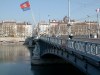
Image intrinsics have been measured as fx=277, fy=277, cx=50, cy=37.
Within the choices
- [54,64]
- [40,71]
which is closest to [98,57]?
[40,71]

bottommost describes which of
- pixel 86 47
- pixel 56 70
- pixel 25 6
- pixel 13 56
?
pixel 13 56

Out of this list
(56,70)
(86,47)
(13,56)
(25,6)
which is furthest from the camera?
(13,56)

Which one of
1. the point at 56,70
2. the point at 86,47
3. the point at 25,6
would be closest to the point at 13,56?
the point at 25,6

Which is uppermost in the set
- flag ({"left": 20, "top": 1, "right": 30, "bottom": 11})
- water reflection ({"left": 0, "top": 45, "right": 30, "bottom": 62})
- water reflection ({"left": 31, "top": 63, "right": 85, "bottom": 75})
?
flag ({"left": 20, "top": 1, "right": 30, "bottom": 11})

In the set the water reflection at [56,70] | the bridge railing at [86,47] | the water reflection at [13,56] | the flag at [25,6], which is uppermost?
the flag at [25,6]

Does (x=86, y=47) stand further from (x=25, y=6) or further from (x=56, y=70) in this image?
(x=25, y=6)

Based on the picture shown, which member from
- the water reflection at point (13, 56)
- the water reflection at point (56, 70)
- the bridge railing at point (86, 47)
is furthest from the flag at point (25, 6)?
the bridge railing at point (86, 47)

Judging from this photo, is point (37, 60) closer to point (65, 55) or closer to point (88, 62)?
point (65, 55)

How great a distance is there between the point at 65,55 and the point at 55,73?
1670 cm

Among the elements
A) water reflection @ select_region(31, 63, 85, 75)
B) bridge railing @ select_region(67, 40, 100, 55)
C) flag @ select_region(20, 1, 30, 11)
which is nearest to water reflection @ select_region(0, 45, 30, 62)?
water reflection @ select_region(31, 63, 85, 75)

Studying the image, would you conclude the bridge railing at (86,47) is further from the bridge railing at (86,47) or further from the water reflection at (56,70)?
the water reflection at (56,70)

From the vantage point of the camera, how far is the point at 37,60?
5209 centimetres

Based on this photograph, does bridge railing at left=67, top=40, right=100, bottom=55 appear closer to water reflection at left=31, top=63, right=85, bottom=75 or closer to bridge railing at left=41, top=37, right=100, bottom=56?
bridge railing at left=41, top=37, right=100, bottom=56

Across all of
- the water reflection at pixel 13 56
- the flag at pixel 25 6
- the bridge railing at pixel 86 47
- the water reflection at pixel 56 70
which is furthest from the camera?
the water reflection at pixel 13 56
